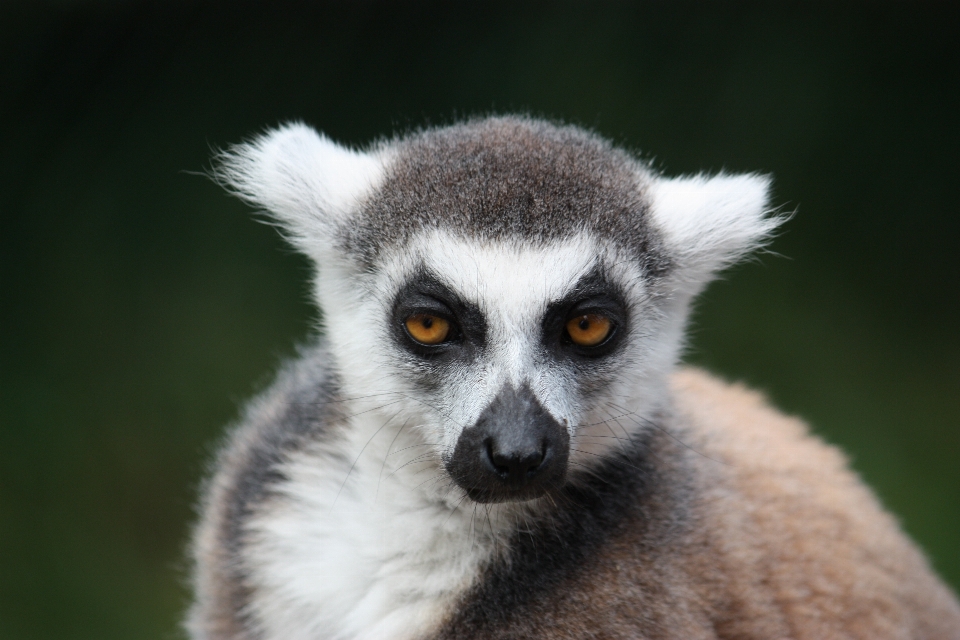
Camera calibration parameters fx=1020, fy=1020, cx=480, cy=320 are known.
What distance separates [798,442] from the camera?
3617 mm

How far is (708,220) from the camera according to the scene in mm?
2994

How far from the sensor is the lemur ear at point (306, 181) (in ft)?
9.67

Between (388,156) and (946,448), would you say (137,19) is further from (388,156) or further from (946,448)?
(946,448)

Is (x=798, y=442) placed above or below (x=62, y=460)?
above

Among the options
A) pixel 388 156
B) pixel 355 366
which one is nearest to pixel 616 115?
pixel 388 156

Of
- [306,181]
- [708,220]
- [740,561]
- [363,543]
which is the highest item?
[708,220]

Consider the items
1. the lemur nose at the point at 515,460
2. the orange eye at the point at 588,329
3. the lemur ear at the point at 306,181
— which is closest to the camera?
the lemur nose at the point at 515,460

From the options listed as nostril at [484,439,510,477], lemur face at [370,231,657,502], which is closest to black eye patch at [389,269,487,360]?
lemur face at [370,231,657,502]

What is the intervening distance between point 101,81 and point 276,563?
374 cm

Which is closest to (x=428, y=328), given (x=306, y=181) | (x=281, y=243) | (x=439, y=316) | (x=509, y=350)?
(x=439, y=316)

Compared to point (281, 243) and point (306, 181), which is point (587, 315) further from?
point (281, 243)

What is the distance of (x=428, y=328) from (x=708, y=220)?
92 cm

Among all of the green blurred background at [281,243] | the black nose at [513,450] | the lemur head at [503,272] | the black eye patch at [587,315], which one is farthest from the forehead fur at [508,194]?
the green blurred background at [281,243]

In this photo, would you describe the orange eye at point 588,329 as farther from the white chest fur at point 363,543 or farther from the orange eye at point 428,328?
the white chest fur at point 363,543
